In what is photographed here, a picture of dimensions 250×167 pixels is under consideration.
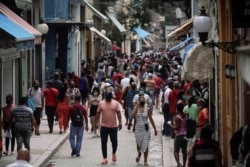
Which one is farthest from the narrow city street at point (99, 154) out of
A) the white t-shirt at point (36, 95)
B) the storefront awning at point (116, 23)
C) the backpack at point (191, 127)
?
the storefront awning at point (116, 23)

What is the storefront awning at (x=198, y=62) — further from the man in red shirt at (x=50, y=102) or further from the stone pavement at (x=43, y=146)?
the man in red shirt at (x=50, y=102)

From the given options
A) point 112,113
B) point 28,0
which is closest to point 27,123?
point 112,113

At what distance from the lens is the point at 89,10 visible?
5300 centimetres

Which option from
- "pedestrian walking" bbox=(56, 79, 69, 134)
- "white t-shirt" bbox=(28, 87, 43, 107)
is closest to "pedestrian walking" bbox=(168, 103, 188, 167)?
"white t-shirt" bbox=(28, 87, 43, 107)

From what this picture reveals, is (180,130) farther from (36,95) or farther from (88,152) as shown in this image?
(36,95)

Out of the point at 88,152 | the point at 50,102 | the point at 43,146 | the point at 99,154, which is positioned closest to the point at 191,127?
the point at 99,154

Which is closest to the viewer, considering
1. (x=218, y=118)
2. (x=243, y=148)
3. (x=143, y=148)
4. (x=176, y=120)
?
(x=243, y=148)

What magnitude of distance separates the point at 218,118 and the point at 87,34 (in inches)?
1407

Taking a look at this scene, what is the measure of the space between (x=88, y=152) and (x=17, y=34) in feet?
12.9

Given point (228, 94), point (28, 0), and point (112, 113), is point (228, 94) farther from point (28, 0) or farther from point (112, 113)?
point (28, 0)

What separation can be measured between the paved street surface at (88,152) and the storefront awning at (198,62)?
6.82 feet

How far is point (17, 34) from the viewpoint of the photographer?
1823 cm

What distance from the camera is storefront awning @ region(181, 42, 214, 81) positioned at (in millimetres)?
20828

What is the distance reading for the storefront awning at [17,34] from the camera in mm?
17567
